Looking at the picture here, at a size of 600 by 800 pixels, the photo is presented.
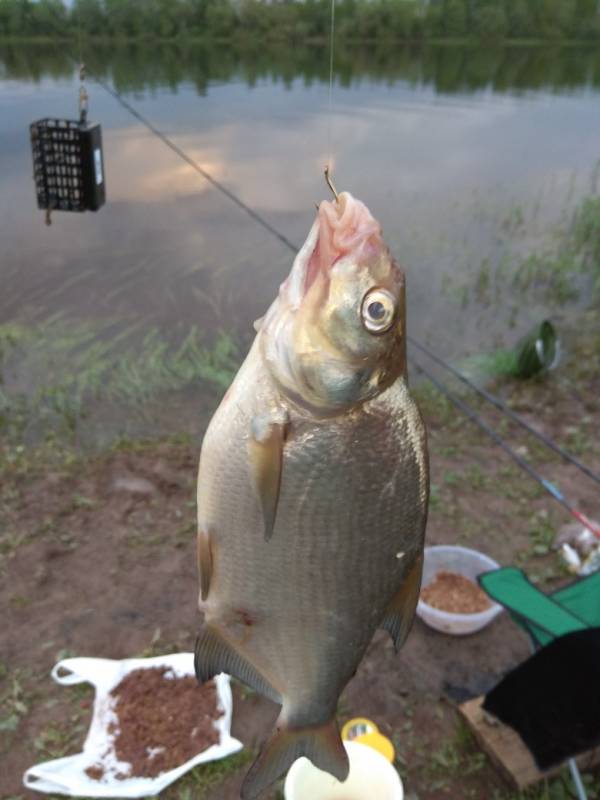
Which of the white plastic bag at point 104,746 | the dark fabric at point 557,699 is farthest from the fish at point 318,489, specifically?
the white plastic bag at point 104,746

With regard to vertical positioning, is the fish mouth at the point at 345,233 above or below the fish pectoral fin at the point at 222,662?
above

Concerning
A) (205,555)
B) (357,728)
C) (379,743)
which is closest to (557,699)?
(379,743)

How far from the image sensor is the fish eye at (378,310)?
4.46 feet

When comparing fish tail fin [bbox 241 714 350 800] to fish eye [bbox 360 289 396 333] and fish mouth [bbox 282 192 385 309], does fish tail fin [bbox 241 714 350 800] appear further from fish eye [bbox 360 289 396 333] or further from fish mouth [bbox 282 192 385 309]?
fish mouth [bbox 282 192 385 309]

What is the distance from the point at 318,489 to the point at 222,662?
0.58 meters

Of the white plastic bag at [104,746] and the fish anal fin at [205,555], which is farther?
the white plastic bag at [104,746]

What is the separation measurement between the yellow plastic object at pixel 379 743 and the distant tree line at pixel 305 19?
5.42m

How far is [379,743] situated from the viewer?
3.21 m

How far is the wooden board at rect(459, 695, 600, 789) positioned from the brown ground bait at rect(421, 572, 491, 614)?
73cm

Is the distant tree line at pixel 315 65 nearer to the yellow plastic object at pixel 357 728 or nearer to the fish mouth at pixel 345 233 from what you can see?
the yellow plastic object at pixel 357 728

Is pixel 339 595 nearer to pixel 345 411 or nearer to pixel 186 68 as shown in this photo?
pixel 345 411

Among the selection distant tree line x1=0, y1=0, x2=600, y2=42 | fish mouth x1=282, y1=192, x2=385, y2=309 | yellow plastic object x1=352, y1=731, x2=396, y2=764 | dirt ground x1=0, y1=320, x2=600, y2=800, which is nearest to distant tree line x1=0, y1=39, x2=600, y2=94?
distant tree line x1=0, y1=0, x2=600, y2=42

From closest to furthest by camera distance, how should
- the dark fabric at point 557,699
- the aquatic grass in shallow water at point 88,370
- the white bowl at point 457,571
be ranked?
1. the dark fabric at point 557,699
2. the white bowl at point 457,571
3. the aquatic grass in shallow water at point 88,370

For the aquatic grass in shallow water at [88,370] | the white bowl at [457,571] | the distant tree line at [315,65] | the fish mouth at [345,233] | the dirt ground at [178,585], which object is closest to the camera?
the fish mouth at [345,233]
